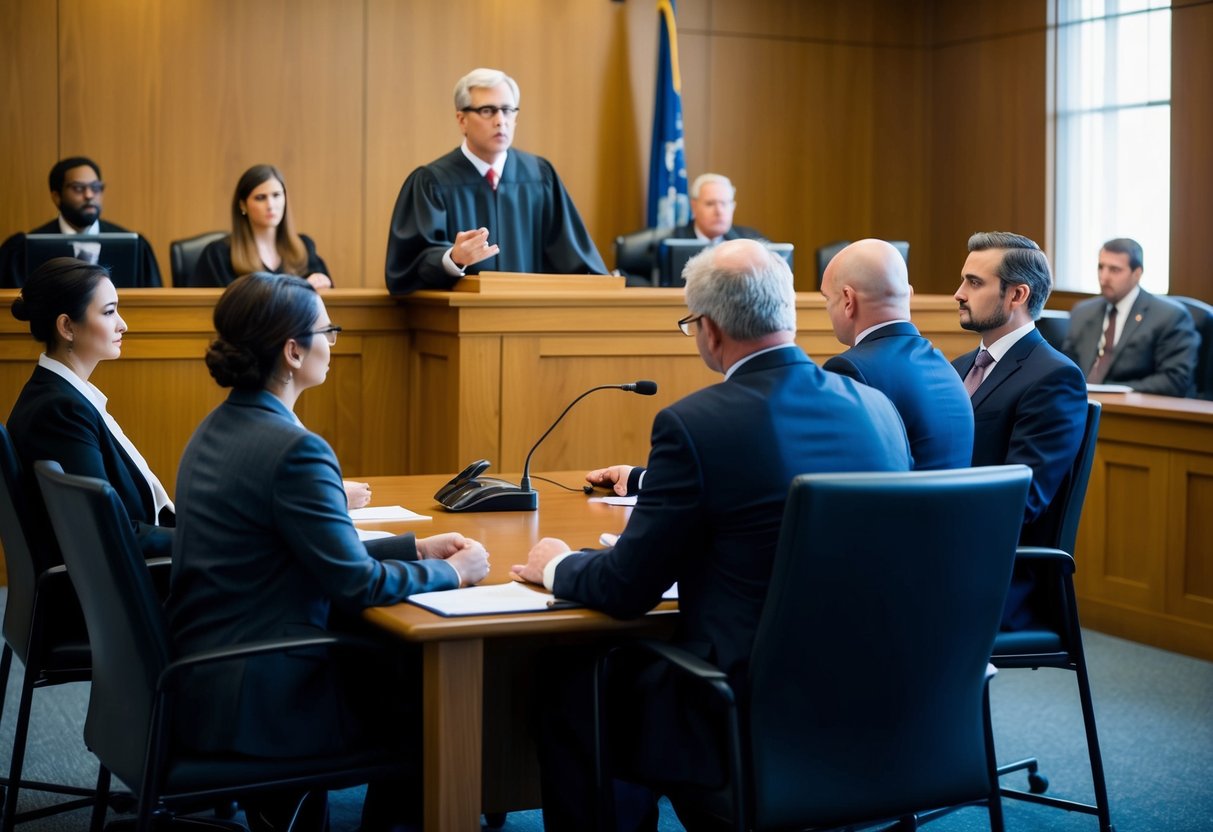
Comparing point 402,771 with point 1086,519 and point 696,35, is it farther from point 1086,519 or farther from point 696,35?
point 696,35

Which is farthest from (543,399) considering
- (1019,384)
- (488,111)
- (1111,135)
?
(1111,135)

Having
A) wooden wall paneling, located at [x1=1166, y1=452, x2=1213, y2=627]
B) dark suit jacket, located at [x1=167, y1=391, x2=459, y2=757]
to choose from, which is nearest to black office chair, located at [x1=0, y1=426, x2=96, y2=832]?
dark suit jacket, located at [x1=167, y1=391, x2=459, y2=757]

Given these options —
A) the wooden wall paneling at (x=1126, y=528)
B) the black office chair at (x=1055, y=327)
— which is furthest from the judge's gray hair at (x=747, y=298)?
the black office chair at (x=1055, y=327)

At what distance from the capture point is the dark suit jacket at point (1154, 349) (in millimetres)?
6578

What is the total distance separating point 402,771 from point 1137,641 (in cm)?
359

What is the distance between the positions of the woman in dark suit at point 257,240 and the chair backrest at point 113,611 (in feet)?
12.4

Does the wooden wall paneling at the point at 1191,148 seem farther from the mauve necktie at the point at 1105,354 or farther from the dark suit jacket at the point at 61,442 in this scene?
the dark suit jacket at the point at 61,442

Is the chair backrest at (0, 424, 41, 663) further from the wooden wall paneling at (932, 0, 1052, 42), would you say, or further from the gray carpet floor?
the wooden wall paneling at (932, 0, 1052, 42)

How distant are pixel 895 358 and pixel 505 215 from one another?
9.79 ft

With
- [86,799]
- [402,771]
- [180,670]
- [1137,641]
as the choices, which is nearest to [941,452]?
[402,771]

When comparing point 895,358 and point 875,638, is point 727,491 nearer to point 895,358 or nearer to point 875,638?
point 875,638

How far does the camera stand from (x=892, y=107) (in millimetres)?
10422

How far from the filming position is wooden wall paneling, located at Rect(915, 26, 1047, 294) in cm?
951

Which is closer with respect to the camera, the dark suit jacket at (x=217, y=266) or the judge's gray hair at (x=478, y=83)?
the judge's gray hair at (x=478, y=83)
